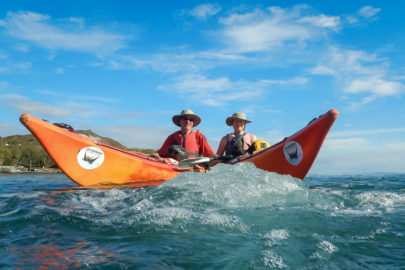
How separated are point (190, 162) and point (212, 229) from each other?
4015 millimetres

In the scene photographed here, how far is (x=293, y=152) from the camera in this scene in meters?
7.02

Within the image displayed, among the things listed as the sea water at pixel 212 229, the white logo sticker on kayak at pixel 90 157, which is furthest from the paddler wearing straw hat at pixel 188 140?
the sea water at pixel 212 229

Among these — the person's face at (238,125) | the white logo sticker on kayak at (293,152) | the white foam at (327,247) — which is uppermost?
the person's face at (238,125)

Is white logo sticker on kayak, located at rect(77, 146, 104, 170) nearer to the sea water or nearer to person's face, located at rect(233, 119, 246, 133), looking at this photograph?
the sea water

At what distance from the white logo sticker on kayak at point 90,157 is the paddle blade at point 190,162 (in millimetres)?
1856

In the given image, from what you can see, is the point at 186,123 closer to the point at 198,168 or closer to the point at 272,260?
the point at 198,168

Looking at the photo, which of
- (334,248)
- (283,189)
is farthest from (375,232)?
(283,189)

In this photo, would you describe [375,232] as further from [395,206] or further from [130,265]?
[130,265]

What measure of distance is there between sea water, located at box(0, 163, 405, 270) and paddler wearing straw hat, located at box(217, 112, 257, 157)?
8.88ft

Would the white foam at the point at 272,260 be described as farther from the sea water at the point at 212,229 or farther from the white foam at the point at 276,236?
the white foam at the point at 276,236

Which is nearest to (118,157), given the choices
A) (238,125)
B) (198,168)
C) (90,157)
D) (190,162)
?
(90,157)

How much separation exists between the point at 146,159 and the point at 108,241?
15.9 feet

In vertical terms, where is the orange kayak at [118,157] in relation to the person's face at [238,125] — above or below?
below

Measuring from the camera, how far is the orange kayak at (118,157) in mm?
6910
